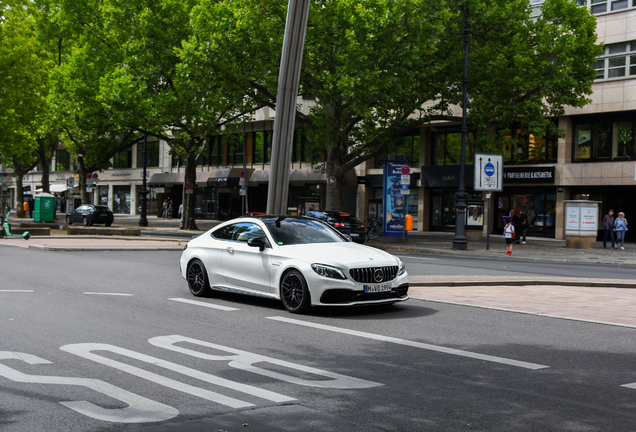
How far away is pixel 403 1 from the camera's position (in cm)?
2752

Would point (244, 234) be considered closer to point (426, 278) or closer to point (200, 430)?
point (426, 278)

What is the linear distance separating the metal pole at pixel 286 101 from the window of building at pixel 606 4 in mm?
25859

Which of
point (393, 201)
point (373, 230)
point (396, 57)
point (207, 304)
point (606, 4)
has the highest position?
point (606, 4)

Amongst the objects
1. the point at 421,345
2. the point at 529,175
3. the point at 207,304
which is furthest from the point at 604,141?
the point at 421,345

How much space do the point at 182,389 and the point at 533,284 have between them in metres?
10.1

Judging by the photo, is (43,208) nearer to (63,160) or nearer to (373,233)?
(373,233)

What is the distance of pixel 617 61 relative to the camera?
3534 centimetres

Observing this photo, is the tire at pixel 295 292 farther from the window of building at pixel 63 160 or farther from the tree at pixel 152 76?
the window of building at pixel 63 160

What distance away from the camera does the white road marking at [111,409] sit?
5.02m

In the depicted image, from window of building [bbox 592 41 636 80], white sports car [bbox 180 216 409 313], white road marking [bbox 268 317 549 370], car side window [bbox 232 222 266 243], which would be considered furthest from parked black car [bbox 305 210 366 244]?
white road marking [bbox 268 317 549 370]

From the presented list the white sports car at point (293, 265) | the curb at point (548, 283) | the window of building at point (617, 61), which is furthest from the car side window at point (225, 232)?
the window of building at point (617, 61)

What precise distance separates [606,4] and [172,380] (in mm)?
35881

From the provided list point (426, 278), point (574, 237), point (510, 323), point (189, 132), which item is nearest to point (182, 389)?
point (510, 323)

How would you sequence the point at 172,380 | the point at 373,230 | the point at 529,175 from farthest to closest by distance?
the point at 529,175 → the point at 373,230 → the point at 172,380
